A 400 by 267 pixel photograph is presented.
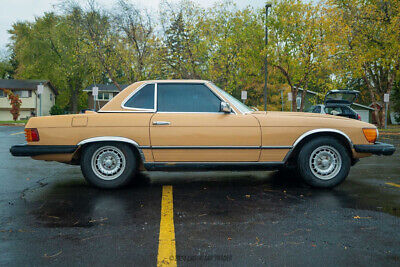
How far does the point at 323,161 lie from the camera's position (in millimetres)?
5184

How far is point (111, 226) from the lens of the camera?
348cm

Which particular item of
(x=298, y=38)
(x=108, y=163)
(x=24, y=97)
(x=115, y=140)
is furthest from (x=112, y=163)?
(x=24, y=97)

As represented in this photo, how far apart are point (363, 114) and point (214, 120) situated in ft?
143

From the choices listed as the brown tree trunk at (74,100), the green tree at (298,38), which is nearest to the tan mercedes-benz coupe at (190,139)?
the green tree at (298,38)

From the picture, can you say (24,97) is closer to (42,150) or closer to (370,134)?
(42,150)

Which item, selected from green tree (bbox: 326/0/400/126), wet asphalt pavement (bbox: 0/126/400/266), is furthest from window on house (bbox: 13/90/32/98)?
wet asphalt pavement (bbox: 0/126/400/266)

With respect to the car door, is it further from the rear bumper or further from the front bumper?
the front bumper

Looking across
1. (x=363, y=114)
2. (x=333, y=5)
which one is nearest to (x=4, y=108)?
(x=333, y=5)

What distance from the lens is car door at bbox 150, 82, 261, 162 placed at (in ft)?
16.3

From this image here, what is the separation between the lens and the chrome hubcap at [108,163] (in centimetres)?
509

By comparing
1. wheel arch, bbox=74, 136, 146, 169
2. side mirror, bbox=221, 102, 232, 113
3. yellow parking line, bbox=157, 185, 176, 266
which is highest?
side mirror, bbox=221, 102, 232, 113

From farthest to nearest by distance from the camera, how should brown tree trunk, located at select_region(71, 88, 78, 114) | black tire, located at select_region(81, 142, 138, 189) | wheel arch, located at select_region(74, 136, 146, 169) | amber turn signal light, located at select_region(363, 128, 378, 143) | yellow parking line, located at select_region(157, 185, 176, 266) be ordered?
1. brown tree trunk, located at select_region(71, 88, 78, 114)
2. amber turn signal light, located at select_region(363, 128, 378, 143)
3. black tire, located at select_region(81, 142, 138, 189)
4. wheel arch, located at select_region(74, 136, 146, 169)
5. yellow parking line, located at select_region(157, 185, 176, 266)

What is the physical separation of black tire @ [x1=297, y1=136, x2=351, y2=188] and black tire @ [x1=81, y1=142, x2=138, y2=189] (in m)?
2.42

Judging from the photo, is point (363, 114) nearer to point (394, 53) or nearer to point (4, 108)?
point (394, 53)
